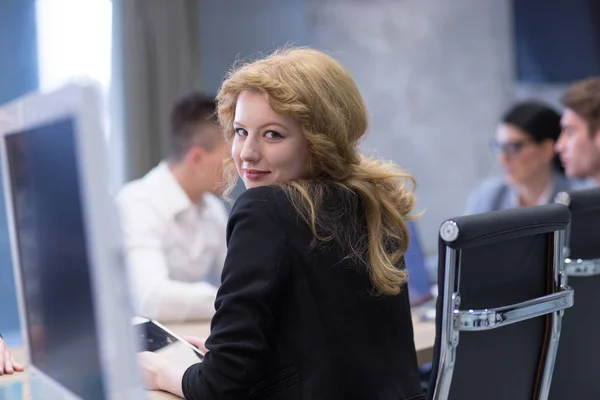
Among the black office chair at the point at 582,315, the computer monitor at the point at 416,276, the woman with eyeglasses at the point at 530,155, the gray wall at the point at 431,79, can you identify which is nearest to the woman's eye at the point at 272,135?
the black office chair at the point at 582,315

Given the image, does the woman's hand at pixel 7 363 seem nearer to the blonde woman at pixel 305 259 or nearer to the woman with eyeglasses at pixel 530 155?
the blonde woman at pixel 305 259

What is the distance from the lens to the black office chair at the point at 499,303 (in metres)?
1.37

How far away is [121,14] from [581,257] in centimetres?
335

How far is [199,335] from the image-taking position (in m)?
2.12

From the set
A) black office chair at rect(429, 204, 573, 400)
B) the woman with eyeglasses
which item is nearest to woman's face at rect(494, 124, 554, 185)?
the woman with eyeglasses

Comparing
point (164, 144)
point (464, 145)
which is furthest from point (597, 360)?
point (464, 145)

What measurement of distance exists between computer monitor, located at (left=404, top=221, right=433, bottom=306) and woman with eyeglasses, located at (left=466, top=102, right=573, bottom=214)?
92cm

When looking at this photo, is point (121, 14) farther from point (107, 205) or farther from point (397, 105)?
point (107, 205)

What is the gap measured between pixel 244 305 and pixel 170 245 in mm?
1701

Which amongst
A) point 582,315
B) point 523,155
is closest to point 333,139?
point 582,315

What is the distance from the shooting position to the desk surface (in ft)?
5.00

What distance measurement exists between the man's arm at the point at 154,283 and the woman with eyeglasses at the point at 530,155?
151 cm

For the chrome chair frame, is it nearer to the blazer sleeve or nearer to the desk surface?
the blazer sleeve

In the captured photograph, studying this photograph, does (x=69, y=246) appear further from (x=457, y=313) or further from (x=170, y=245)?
(x=170, y=245)
